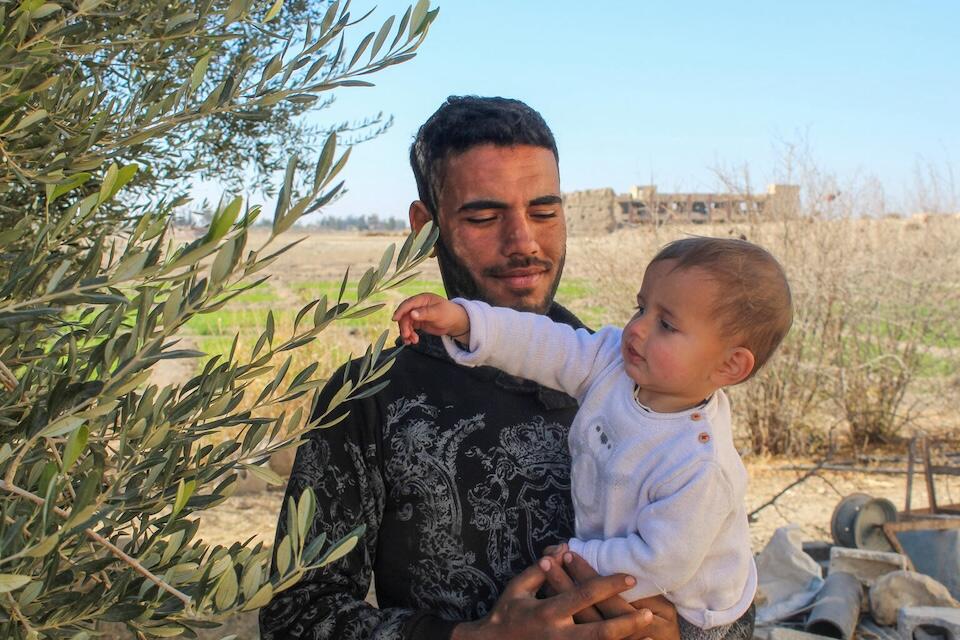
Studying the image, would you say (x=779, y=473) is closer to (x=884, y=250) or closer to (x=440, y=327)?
(x=884, y=250)

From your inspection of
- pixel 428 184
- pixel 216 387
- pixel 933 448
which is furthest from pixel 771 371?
pixel 216 387

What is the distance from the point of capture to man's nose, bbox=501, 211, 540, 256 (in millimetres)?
2375

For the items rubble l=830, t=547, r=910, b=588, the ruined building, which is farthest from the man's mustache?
the ruined building

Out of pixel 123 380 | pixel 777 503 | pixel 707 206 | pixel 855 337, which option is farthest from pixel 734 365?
pixel 855 337

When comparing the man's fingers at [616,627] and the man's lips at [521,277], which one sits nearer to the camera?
the man's fingers at [616,627]

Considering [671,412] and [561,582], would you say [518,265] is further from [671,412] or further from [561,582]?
[561,582]

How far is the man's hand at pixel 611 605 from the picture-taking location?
1.92 meters

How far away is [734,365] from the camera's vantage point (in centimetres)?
209

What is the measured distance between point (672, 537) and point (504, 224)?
36.9 inches

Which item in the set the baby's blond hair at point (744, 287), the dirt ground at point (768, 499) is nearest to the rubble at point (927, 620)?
the dirt ground at point (768, 499)

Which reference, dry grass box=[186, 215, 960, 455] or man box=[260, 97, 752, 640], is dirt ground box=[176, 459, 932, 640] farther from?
man box=[260, 97, 752, 640]

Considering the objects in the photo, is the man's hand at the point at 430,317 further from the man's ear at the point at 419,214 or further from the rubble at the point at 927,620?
the rubble at the point at 927,620

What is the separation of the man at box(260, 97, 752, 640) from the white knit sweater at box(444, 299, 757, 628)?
9 centimetres

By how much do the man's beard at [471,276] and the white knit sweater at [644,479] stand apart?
222mm
